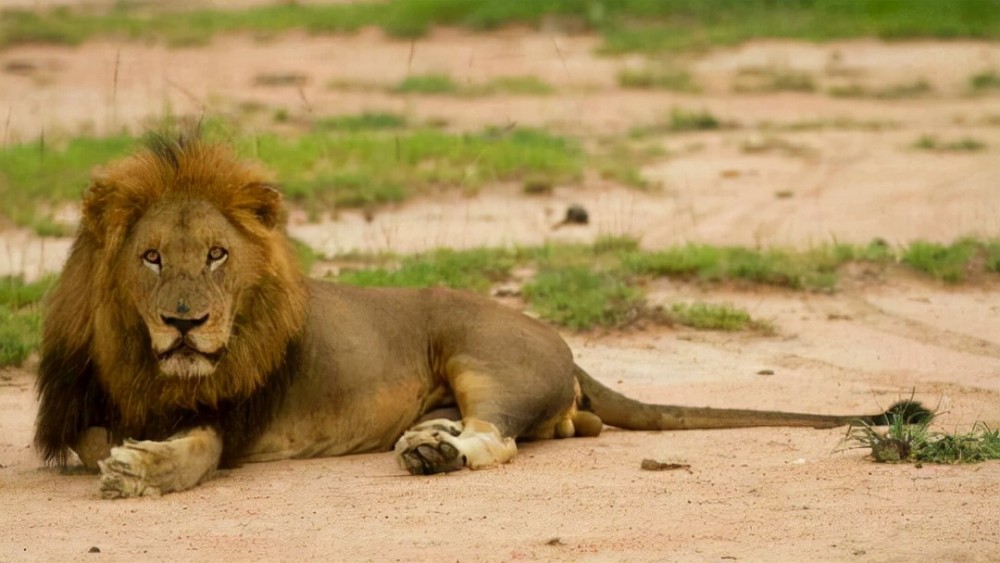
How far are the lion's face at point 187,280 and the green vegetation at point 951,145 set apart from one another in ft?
27.6

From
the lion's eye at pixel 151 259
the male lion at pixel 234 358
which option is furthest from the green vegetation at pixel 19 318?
the lion's eye at pixel 151 259

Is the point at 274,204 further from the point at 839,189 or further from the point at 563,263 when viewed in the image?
the point at 839,189

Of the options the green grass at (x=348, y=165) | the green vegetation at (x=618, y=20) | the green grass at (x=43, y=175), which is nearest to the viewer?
the green grass at (x=43, y=175)

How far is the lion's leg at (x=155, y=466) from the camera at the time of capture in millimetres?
4863

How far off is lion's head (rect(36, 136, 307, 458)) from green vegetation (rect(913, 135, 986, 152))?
321 inches

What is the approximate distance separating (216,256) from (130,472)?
0.61 metres

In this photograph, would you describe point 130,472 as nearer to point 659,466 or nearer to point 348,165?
point 659,466

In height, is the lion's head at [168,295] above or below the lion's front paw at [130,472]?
above

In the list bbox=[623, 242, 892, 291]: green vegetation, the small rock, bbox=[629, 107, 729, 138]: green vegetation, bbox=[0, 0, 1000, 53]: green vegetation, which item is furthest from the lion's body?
bbox=[0, 0, 1000, 53]: green vegetation

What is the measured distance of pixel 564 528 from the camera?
4.43 metres

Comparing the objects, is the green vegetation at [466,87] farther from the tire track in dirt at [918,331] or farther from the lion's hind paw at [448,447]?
the lion's hind paw at [448,447]

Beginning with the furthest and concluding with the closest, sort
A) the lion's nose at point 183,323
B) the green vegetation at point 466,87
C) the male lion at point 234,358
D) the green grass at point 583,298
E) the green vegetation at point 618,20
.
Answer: the green vegetation at point 618,20 → the green vegetation at point 466,87 → the green grass at point 583,298 → the male lion at point 234,358 → the lion's nose at point 183,323

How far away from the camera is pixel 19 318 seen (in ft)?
24.0

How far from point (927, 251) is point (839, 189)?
2.72 meters
